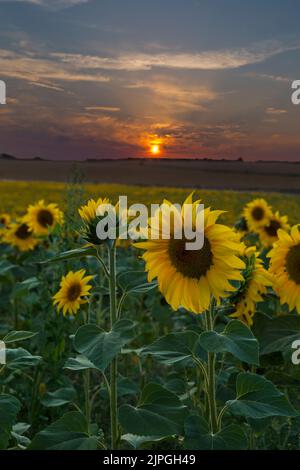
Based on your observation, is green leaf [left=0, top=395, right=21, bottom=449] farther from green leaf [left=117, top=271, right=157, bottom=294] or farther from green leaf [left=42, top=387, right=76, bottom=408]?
green leaf [left=42, top=387, right=76, bottom=408]

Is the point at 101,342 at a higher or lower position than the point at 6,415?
higher

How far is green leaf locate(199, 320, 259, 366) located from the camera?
1625 millimetres

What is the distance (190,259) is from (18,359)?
616 mm

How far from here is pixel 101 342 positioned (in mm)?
1663

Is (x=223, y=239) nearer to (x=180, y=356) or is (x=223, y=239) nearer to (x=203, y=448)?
(x=180, y=356)

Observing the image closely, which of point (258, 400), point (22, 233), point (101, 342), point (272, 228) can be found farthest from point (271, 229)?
point (101, 342)

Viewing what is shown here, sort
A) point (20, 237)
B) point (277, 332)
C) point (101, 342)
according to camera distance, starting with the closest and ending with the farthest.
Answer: point (101, 342), point (277, 332), point (20, 237)

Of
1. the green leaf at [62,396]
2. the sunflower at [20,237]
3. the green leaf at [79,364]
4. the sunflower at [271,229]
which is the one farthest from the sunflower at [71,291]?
the sunflower at [271,229]

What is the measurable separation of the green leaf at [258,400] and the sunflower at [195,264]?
0.84ft

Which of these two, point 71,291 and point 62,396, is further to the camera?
point 71,291

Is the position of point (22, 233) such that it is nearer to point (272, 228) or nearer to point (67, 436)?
point (272, 228)
